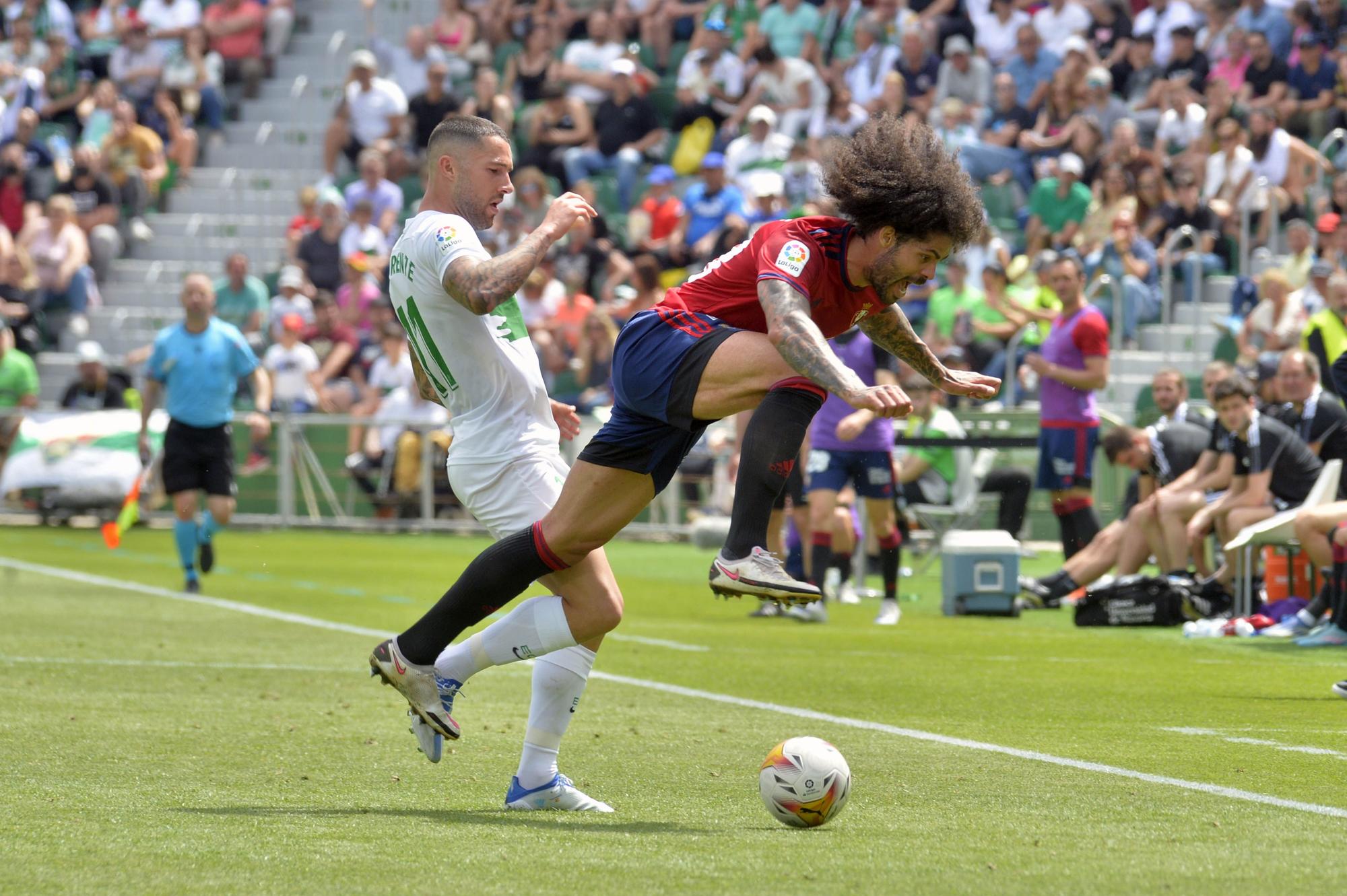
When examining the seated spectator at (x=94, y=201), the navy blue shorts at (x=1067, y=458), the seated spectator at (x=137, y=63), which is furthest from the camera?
the seated spectator at (x=137, y=63)

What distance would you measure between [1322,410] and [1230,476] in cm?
74

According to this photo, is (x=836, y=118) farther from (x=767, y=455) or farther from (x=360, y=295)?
(x=767, y=455)

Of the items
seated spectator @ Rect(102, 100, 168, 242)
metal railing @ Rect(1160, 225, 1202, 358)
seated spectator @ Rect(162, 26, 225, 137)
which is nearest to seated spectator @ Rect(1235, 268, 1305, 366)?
metal railing @ Rect(1160, 225, 1202, 358)

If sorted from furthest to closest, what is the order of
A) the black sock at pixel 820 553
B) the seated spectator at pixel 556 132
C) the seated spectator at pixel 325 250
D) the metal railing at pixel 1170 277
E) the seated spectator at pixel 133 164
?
the seated spectator at pixel 133 164 < the seated spectator at pixel 325 250 < the seated spectator at pixel 556 132 < the metal railing at pixel 1170 277 < the black sock at pixel 820 553

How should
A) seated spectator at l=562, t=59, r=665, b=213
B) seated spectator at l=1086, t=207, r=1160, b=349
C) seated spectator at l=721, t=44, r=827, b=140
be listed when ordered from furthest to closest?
seated spectator at l=562, t=59, r=665, b=213
seated spectator at l=721, t=44, r=827, b=140
seated spectator at l=1086, t=207, r=1160, b=349

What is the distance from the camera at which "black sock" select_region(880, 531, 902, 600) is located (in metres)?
13.5

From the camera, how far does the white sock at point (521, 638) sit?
19.7 ft

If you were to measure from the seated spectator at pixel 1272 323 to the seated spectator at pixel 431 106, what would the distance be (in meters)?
12.3

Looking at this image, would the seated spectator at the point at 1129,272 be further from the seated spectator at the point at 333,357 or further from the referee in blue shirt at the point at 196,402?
the seated spectator at the point at 333,357

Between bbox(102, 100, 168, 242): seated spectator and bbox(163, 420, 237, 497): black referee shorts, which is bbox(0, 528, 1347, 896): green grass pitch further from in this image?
bbox(102, 100, 168, 242): seated spectator

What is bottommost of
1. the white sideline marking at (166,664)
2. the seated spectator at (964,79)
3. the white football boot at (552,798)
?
the white sideline marking at (166,664)

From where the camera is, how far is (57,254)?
86.5ft

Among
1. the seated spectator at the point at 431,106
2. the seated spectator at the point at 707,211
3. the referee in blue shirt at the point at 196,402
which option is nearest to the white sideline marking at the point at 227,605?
the referee in blue shirt at the point at 196,402

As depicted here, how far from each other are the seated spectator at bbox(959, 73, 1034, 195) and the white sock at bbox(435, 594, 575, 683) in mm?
15416
